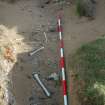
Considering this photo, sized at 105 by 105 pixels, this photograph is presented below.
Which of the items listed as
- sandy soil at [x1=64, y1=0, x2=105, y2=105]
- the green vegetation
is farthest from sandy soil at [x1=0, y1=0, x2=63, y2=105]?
the green vegetation

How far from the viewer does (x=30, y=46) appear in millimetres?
9570

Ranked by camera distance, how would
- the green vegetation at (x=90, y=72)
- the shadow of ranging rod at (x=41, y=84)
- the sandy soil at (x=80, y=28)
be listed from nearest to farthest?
the green vegetation at (x=90, y=72)
the shadow of ranging rod at (x=41, y=84)
the sandy soil at (x=80, y=28)

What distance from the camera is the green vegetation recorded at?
581cm

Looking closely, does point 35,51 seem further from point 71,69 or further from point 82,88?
point 82,88

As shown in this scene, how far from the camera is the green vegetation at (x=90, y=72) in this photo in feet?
19.1

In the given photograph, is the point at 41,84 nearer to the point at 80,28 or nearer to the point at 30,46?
the point at 30,46

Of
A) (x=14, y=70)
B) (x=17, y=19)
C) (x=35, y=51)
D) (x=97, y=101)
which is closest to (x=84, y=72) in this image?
(x=97, y=101)

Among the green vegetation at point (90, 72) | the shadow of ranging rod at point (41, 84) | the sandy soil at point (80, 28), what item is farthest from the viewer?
the sandy soil at point (80, 28)

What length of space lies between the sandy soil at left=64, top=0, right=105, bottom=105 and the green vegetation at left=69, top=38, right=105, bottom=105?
96cm

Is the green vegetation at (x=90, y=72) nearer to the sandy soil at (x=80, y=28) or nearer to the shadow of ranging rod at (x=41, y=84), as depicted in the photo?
the shadow of ranging rod at (x=41, y=84)

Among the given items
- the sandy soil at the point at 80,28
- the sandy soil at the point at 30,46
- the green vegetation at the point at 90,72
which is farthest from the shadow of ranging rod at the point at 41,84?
the sandy soil at the point at 80,28

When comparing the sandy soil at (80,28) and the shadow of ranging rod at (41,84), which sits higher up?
the sandy soil at (80,28)

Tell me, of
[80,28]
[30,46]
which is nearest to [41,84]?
[30,46]

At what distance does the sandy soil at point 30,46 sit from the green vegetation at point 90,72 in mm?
833
